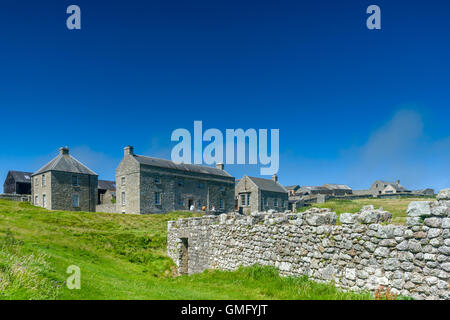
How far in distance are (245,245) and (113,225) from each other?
2225 cm

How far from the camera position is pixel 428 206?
858 cm

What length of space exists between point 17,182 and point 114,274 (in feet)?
206

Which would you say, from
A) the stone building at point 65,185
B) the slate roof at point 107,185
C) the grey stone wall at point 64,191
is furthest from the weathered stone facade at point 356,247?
the slate roof at point 107,185

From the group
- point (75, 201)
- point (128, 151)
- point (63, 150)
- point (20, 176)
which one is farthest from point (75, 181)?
point (20, 176)

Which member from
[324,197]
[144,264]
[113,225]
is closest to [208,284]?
[144,264]

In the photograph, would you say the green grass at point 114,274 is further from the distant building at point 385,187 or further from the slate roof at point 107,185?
the distant building at point 385,187

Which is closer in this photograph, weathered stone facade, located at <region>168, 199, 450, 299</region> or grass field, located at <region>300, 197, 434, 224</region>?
weathered stone facade, located at <region>168, 199, 450, 299</region>

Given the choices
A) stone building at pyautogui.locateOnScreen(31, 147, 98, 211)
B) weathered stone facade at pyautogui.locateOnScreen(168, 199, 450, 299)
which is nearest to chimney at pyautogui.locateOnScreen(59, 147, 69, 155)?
stone building at pyautogui.locateOnScreen(31, 147, 98, 211)

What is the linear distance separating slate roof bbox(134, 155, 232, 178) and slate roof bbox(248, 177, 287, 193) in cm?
650

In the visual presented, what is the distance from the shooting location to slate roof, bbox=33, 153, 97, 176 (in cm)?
5434

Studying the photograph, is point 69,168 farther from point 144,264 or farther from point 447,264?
point 447,264

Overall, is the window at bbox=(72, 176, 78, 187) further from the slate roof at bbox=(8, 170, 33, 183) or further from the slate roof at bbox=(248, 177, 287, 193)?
the slate roof at bbox=(248, 177, 287, 193)

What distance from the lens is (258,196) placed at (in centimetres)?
6831

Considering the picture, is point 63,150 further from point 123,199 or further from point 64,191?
point 123,199
